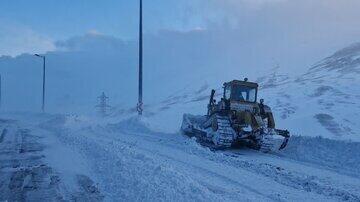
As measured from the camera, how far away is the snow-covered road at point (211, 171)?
9.74 m

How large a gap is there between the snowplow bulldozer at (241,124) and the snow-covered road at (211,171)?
1.79ft

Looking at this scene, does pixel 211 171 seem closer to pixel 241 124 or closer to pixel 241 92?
pixel 241 124

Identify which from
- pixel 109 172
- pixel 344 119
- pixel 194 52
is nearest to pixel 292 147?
pixel 109 172

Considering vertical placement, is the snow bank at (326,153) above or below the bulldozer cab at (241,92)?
below

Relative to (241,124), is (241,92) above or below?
above

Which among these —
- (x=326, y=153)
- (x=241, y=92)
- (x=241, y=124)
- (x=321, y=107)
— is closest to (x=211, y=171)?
(x=326, y=153)

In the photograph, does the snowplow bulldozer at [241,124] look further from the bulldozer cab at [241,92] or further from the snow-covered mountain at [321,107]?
the snow-covered mountain at [321,107]

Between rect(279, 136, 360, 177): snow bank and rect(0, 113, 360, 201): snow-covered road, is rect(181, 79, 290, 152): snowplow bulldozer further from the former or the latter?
rect(279, 136, 360, 177): snow bank

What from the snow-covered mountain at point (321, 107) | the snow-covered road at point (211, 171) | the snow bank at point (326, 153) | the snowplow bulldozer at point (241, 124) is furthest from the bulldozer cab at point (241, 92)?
the snow-covered mountain at point (321, 107)

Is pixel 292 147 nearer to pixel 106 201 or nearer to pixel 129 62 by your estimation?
pixel 106 201

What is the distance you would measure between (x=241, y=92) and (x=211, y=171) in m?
8.21

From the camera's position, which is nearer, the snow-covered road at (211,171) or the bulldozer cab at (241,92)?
the snow-covered road at (211,171)

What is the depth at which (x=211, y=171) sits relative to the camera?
12.7 metres

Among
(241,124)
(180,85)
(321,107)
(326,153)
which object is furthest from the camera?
(180,85)
